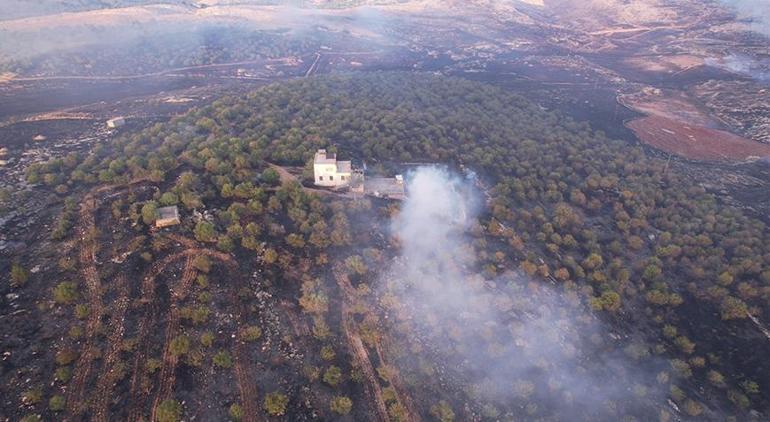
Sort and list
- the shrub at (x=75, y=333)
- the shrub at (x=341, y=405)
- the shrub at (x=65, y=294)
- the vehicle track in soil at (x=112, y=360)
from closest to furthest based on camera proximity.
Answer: the vehicle track in soil at (x=112, y=360)
the shrub at (x=341, y=405)
the shrub at (x=75, y=333)
the shrub at (x=65, y=294)

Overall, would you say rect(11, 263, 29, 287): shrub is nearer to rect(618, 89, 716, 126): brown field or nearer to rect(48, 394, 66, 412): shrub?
rect(48, 394, 66, 412): shrub

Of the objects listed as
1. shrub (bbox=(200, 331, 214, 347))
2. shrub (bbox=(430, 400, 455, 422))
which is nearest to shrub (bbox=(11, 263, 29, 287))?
shrub (bbox=(200, 331, 214, 347))

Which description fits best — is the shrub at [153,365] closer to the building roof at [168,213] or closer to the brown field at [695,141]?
the building roof at [168,213]

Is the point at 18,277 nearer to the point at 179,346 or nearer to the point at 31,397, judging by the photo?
the point at 31,397

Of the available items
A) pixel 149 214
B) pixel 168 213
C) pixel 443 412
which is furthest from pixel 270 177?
pixel 443 412

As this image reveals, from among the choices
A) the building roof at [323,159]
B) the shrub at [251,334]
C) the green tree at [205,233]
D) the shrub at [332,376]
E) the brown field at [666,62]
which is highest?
the brown field at [666,62]

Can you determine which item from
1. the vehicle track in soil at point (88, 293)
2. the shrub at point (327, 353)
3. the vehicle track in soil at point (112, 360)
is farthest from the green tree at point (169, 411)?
the shrub at point (327, 353)
